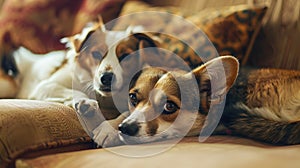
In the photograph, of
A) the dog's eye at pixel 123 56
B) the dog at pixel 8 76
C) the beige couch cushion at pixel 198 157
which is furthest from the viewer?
the dog at pixel 8 76

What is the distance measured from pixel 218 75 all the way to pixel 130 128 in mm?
288

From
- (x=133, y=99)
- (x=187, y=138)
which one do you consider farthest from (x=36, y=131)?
(x=187, y=138)

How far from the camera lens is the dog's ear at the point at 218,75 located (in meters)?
1.37

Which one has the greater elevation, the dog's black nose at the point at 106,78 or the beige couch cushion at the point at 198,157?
the dog's black nose at the point at 106,78

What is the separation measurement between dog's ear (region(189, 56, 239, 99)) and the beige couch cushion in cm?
15

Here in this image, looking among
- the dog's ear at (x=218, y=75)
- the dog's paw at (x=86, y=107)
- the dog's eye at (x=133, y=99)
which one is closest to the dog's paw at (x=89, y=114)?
the dog's paw at (x=86, y=107)

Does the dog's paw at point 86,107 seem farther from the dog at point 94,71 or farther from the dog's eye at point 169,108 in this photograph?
the dog's eye at point 169,108

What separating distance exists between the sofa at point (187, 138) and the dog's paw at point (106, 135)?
0.09ft

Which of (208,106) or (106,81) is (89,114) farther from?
(208,106)

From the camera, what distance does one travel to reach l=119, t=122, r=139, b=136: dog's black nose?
1.36m

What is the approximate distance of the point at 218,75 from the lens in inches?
54.7

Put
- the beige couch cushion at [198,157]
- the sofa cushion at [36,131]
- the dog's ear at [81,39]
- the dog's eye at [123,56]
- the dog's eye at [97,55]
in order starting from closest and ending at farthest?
the beige couch cushion at [198,157] → the sofa cushion at [36,131] → the dog's eye at [123,56] → the dog's eye at [97,55] → the dog's ear at [81,39]

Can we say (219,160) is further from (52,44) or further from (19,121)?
(52,44)

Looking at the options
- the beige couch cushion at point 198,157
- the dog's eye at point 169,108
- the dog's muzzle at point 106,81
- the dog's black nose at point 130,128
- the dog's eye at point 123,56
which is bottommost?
the beige couch cushion at point 198,157
